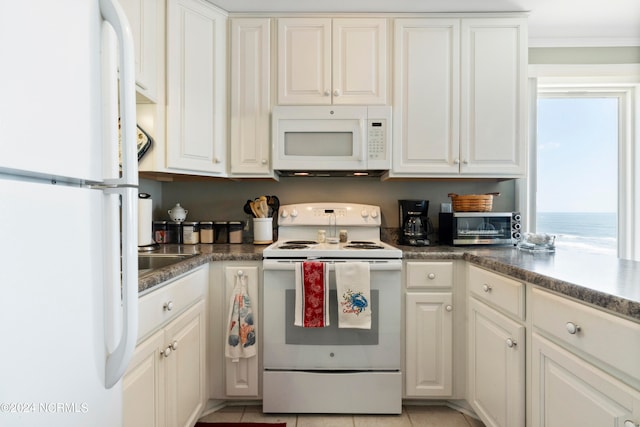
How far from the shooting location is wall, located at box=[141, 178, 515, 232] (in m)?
2.51

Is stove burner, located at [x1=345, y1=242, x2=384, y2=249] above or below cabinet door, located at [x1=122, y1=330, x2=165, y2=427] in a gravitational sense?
above

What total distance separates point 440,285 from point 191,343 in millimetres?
1350

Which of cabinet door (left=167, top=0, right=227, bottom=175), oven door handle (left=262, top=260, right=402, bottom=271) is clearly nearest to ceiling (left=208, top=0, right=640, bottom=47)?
cabinet door (left=167, top=0, right=227, bottom=175)

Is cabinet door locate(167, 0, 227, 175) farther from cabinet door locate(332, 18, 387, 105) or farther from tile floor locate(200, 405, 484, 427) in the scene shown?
tile floor locate(200, 405, 484, 427)

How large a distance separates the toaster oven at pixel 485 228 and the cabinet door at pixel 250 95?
127cm

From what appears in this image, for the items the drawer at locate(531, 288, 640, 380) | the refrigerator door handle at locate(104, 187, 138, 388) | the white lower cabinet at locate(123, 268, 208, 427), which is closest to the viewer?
the refrigerator door handle at locate(104, 187, 138, 388)

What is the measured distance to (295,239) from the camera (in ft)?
7.68

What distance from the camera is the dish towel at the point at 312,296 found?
5.88 ft

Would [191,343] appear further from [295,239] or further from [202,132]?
[202,132]

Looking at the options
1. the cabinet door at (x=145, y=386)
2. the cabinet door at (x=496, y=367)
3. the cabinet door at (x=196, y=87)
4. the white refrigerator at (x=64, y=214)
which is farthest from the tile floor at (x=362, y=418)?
the cabinet door at (x=196, y=87)

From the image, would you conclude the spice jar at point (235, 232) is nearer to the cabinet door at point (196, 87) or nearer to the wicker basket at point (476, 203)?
the cabinet door at point (196, 87)

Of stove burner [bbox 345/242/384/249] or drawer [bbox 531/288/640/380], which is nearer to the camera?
drawer [bbox 531/288/640/380]

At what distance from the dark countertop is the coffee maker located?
108 millimetres

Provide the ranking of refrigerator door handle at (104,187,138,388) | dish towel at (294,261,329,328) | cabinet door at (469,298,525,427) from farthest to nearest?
dish towel at (294,261,329,328) < cabinet door at (469,298,525,427) < refrigerator door handle at (104,187,138,388)
